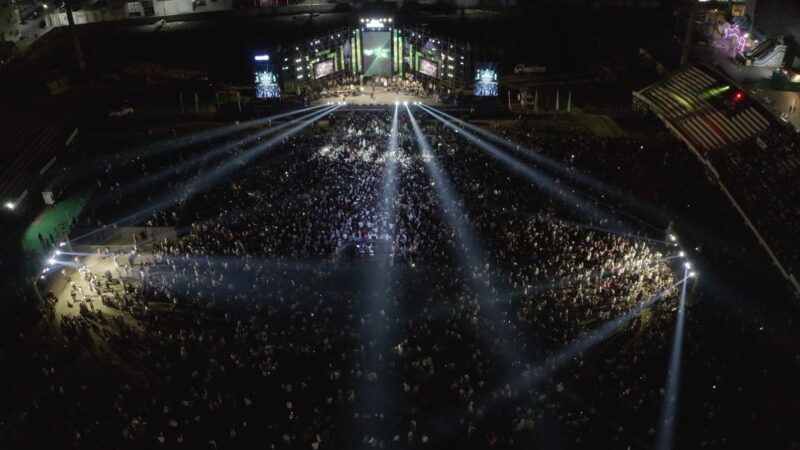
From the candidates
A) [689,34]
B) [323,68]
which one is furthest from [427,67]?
[689,34]

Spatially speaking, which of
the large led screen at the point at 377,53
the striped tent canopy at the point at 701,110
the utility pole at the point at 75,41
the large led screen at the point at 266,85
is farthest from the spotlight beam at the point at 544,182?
the utility pole at the point at 75,41

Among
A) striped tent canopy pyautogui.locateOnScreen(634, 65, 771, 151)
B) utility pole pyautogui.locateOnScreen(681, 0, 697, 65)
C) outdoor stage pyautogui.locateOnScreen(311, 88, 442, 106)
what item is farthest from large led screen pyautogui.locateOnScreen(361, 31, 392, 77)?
utility pole pyautogui.locateOnScreen(681, 0, 697, 65)

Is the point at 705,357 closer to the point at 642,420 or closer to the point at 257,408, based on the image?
the point at 642,420

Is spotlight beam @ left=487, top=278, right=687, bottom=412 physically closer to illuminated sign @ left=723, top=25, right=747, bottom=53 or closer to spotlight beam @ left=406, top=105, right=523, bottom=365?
Result: spotlight beam @ left=406, top=105, right=523, bottom=365

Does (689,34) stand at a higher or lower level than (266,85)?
higher

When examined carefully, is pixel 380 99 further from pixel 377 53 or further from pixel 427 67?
pixel 377 53

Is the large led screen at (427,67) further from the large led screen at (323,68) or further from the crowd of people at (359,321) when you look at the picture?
the crowd of people at (359,321)
